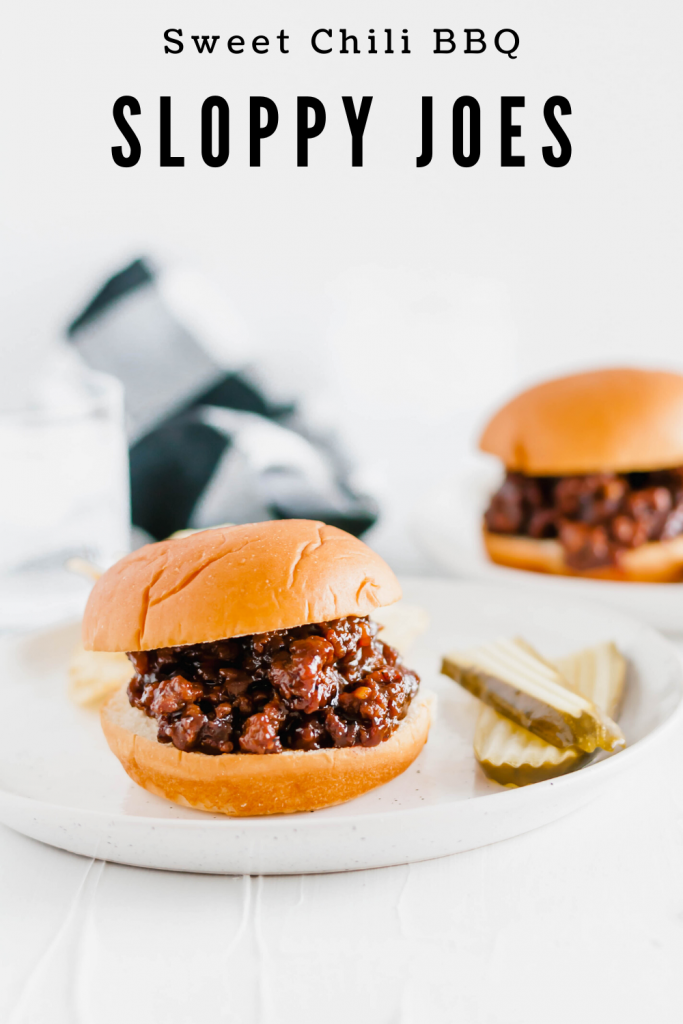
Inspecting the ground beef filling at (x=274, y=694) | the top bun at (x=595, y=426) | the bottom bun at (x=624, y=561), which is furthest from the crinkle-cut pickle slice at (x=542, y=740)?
the top bun at (x=595, y=426)

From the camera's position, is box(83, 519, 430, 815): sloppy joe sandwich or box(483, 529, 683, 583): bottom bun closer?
box(83, 519, 430, 815): sloppy joe sandwich

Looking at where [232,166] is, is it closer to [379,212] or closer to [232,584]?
[379,212]

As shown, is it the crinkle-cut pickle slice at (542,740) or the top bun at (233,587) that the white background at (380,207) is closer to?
the crinkle-cut pickle slice at (542,740)

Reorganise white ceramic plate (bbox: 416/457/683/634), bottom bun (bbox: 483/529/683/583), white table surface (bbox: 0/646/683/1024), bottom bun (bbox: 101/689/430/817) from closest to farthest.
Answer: white table surface (bbox: 0/646/683/1024), bottom bun (bbox: 101/689/430/817), white ceramic plate (bbox: 416/457/683/634), bottom bun (bbox: 483/529/683/583)

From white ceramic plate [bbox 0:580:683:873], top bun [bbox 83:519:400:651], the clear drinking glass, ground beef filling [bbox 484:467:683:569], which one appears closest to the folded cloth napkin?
the clear drinking glass

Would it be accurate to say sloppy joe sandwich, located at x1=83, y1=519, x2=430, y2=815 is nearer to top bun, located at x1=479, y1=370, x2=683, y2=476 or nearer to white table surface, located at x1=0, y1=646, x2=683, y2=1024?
white table surface, located at x1=0, y1=646, x2=683, y2=1024

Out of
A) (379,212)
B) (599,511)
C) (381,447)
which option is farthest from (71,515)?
(379,212)

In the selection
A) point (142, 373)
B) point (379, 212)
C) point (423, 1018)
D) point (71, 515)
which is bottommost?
point (423, 1018)

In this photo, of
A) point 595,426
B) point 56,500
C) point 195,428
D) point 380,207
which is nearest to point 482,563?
point 595,426
